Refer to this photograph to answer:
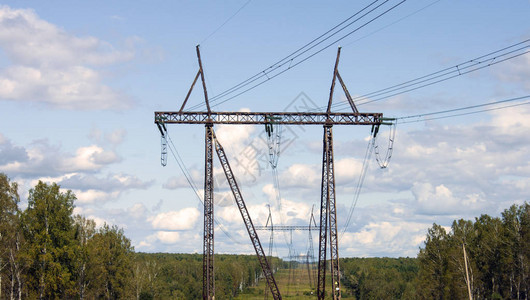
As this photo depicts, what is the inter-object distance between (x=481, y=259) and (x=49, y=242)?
61.4 m

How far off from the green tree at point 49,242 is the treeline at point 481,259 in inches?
2024

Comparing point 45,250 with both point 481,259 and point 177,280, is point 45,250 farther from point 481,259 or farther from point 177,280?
point 177,280

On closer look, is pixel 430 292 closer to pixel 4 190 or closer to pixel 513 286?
pixel 513 286

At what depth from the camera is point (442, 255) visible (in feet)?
303

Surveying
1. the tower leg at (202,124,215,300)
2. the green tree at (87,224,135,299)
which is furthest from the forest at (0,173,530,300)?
the tower leg at (202,124,215,300)

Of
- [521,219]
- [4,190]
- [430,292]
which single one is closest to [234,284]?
[430,292]

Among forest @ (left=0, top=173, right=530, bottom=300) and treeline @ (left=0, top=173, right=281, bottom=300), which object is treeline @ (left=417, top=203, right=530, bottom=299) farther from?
treeline @ (left=0, top=173, right=281, bottom=300)

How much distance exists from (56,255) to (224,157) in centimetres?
2362

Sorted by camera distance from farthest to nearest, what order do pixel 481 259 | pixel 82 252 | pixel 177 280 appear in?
pixel 177 280 < pixel 481 259 < pixel 82 252

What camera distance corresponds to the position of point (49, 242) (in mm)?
67938

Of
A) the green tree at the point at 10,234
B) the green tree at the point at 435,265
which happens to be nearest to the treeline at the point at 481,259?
the green tree at the point at 435,265

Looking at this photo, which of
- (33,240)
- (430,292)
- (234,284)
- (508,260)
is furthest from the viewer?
(234,284)

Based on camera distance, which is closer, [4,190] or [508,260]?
[4,190]

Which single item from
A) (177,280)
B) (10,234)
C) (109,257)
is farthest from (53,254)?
(177,280)
